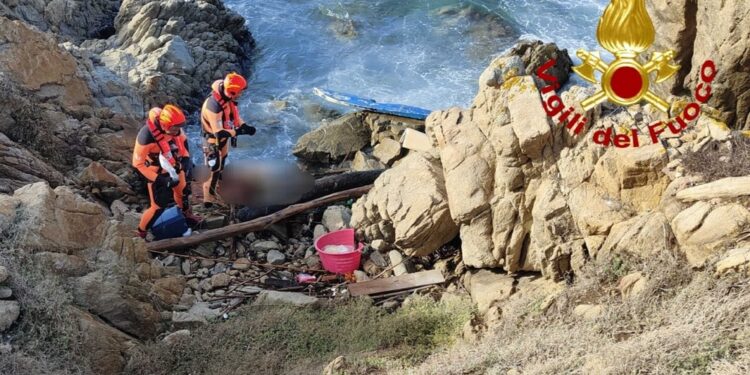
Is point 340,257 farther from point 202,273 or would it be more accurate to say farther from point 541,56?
point 541,56

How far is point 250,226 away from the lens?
8.98 m

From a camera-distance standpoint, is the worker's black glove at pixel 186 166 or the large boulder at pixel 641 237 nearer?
A: the large boulder at pixel 641 237

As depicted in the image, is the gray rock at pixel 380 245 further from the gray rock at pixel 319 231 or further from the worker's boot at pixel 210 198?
the worker's boot at pixel 210 198

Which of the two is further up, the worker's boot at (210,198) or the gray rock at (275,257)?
the worker's boot at (210,198)

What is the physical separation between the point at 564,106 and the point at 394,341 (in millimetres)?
2952

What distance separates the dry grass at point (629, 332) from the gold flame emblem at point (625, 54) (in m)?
1.58

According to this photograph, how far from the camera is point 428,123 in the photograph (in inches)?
341

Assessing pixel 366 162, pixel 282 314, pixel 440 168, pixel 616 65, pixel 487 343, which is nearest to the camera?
pixel 616 65

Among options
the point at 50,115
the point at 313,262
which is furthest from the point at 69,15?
the point at 313,262

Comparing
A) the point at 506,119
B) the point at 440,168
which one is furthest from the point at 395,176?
the point at 506,119

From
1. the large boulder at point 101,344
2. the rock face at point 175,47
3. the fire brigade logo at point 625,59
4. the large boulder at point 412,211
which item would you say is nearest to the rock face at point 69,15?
the rock face at point 175,47

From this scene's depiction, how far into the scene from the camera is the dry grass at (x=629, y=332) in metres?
4.59

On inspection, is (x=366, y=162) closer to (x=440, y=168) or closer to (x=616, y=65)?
(x=440, y=168)

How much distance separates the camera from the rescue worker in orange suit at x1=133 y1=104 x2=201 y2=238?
27.5ft
